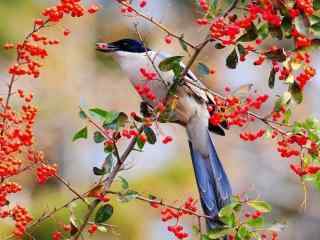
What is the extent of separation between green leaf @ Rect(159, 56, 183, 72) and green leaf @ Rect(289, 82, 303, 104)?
29 cm

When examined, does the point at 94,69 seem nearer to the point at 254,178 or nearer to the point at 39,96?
the point at 39,96

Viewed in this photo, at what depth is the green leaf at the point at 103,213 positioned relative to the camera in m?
2.13

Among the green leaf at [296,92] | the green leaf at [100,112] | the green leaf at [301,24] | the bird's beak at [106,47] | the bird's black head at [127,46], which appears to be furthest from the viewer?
the bird's black head at [127,46]

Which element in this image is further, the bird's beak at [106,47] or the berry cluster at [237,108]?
the bird's beak at [106,47]

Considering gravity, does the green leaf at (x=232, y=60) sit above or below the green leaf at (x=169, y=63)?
above

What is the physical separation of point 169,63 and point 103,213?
40 centimetres

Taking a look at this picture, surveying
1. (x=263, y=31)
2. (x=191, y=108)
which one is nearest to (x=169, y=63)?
(x=263, y=31)

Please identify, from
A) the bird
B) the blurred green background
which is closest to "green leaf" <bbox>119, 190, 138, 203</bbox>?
the bird

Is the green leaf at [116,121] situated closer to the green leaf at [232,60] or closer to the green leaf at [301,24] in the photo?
the green leaf at [232,60]

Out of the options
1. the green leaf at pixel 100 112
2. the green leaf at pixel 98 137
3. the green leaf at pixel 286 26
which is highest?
the green leaf at pixel 286 26

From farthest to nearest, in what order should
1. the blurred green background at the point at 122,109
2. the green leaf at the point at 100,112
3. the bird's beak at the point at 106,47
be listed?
the blurred green background at the point at 122,109 → the bird's beak at the point at 106,47 → the green leaf at the point at 100,112

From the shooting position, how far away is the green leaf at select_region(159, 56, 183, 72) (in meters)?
2.13

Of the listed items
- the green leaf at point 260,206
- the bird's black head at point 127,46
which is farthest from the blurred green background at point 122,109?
the green leaf at point 260,206

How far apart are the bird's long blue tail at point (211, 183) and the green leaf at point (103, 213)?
31cm
